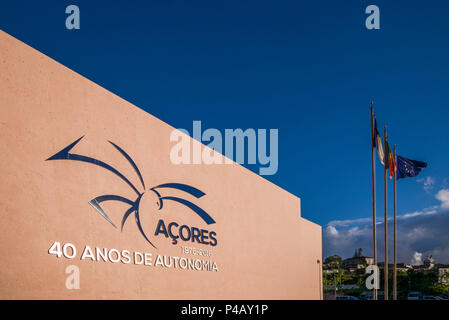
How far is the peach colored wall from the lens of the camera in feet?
32.8

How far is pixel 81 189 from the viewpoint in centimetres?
1163

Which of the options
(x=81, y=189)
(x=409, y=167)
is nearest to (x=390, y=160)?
(x=409, y=167)

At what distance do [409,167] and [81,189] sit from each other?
15.8 m

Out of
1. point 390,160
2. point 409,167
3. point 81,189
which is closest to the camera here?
point 81,189

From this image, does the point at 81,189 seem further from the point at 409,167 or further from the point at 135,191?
the point at 409,167

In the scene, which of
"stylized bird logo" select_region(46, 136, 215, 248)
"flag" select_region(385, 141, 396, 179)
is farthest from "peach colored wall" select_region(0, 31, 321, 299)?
"flag" select_region(385, 141, 396, 179)

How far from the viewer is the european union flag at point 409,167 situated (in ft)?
70.0

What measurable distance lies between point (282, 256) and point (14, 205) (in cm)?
1629

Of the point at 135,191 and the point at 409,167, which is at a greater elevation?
the point at 409,167

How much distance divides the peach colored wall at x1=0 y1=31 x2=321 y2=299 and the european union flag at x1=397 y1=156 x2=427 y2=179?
8.52 meters

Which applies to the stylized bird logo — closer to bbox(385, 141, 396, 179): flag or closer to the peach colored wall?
the peach colored wall
